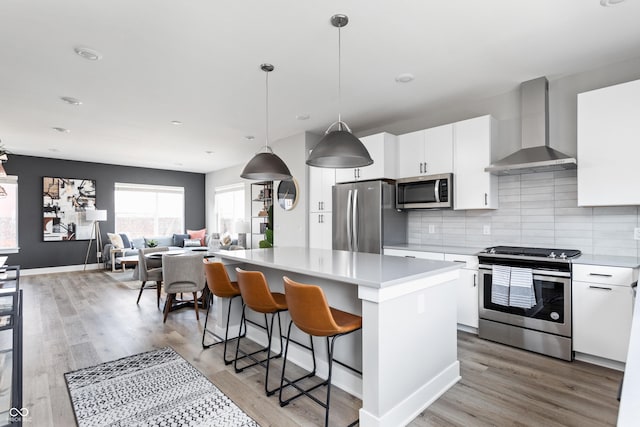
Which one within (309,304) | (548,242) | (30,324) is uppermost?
(548,242)

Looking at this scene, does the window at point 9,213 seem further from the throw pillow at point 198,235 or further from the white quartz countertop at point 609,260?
A: the white quartz countertop at point 609,260

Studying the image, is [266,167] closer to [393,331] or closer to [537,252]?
[393,331]

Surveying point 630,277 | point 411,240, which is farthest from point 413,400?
point 411,240

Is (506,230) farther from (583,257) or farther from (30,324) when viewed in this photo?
(30,324)

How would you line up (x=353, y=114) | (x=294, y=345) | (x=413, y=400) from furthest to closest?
(x=353, y=114) < (x=294, y=345) < (x=413, y=400)

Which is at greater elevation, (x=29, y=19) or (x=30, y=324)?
(x=29, y=19)

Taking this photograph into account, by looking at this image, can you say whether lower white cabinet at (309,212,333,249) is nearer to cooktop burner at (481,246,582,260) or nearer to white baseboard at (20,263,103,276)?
cooktop burner at (481,246,582,260)

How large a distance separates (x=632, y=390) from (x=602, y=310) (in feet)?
8.61

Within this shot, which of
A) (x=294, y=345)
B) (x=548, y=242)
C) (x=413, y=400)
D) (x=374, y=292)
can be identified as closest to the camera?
(x=374, y=292)

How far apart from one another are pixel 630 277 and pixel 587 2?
205cm

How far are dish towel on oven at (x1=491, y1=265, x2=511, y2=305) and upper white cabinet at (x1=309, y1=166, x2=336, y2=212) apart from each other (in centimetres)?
248

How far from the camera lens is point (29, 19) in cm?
242

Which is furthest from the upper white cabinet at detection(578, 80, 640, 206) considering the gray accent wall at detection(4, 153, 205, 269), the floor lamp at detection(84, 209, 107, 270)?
the gray accent wall at detection(4, 153, 205, 269)

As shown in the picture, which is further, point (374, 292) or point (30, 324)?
point (30, 324)
